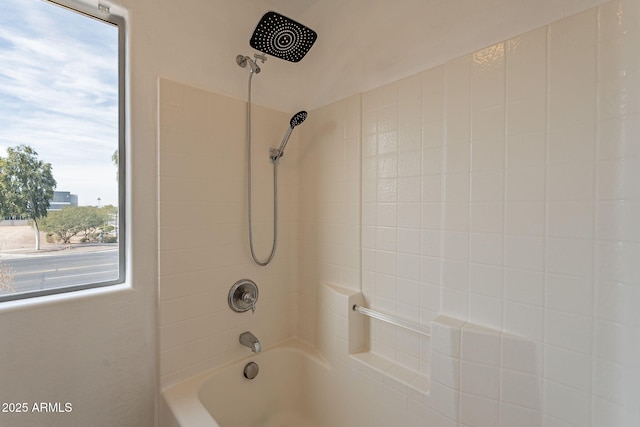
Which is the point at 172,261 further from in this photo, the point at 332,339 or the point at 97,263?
the point at 332,339

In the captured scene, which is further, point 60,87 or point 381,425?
point 381,425

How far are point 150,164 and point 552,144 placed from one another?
A: 162cm

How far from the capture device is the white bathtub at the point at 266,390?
4.50 ft

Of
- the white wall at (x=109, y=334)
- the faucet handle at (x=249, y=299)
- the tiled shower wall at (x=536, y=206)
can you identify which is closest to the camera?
the tiled shower wall at (x=536, y=206)

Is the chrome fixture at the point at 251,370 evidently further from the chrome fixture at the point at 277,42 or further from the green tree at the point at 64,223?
the green tree at the point at 64,223

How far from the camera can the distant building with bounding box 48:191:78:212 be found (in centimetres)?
116

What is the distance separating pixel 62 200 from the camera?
1.18 m

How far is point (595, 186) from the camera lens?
2.78ft

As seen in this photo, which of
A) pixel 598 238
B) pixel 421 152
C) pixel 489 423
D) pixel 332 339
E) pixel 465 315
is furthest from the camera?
pixel 332 339

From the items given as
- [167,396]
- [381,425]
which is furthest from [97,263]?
[381,425]

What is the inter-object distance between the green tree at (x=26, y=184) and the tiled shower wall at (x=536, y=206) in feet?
4.97

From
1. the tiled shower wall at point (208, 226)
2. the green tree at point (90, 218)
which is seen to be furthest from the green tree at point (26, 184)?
the tiled shower wall at point (208, 226)

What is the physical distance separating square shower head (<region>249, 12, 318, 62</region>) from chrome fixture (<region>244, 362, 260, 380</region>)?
1.64m

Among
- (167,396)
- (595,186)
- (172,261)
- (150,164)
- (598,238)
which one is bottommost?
(167,396)
